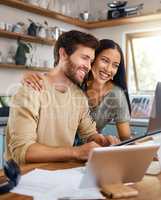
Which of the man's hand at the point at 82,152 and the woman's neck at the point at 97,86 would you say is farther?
the woman's neck at the point at 97,86

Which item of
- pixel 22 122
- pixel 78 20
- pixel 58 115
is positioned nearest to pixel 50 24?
pixel 78 20

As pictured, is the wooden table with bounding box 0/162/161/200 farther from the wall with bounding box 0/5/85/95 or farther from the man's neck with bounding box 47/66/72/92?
the wall with bounding box 0/5/85/95

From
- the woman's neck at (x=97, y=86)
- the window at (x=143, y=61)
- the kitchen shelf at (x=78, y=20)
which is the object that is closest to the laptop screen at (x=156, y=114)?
the woman's neck at (x=97, y=86)

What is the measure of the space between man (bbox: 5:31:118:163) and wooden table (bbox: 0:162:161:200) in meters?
0.06

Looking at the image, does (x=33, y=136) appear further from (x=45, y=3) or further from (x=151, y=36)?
(x=151, y=36)

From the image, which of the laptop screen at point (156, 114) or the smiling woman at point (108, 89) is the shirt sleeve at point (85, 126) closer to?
the smiling woman at point (108, 89)

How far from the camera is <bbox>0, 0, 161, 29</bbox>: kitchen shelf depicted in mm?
4004

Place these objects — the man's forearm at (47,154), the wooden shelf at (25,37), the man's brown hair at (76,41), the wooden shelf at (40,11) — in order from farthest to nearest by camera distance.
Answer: the wooden shelf at (40,11)
the wooden shelf at (25,37)
the man's brown hair at (76,41)
the man's forearm at (47,154)

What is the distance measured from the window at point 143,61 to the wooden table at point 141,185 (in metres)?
3.49

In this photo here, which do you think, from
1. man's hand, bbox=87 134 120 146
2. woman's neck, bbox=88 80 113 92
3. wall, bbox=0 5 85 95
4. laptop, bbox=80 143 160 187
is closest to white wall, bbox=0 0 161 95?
wall, bbox=0 5 85 95

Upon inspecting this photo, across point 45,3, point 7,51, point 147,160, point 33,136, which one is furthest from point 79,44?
point 45,3

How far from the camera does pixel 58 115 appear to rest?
1784 millimetres

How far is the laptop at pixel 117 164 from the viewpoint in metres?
0.98

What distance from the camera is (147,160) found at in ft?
3.66
